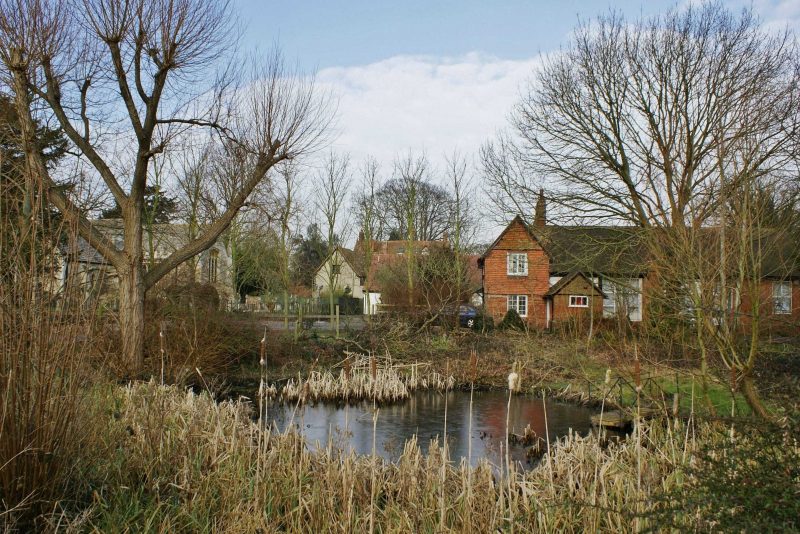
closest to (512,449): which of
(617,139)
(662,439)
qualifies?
(662,439)

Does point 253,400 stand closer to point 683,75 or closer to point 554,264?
point 683,75

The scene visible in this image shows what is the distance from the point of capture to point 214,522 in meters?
4.60

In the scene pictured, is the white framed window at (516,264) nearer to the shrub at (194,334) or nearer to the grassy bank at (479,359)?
the grassy bank at (479,359)

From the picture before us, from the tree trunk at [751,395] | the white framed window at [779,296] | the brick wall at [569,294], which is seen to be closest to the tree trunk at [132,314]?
the tree trunk at [751,395]

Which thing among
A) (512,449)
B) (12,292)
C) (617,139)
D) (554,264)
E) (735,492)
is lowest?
(512,449)

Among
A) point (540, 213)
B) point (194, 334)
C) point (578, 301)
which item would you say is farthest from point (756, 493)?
point (578, 301)

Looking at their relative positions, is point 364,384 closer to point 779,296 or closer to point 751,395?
point 779,296

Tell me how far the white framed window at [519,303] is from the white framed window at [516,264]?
109cm

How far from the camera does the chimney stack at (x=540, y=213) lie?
60.9 feet

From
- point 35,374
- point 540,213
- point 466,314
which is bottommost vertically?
point 35,374

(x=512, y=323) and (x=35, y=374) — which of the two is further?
(x=512, y=323)

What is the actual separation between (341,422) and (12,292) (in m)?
8.08

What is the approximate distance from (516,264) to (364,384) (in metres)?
18.1

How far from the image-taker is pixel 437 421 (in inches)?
485
